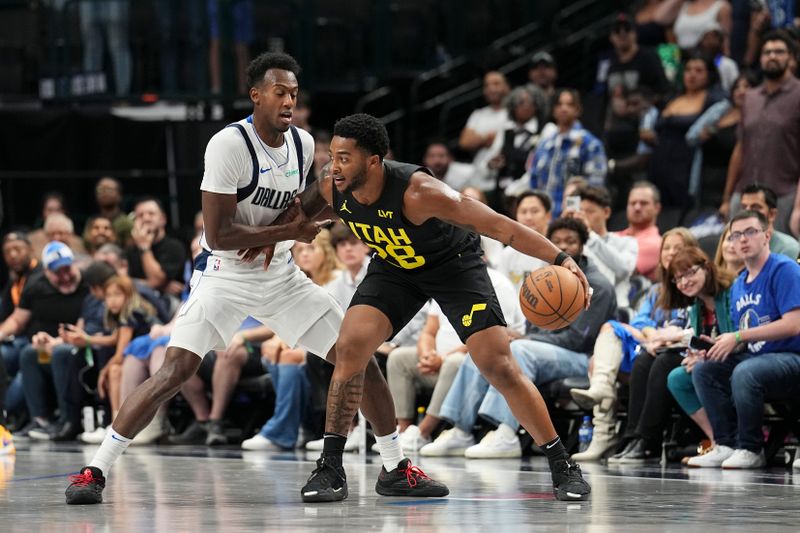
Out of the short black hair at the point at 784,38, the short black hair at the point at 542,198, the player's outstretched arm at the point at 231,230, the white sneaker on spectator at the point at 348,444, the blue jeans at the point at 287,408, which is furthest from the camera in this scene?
the short black hair at the point at 784,38

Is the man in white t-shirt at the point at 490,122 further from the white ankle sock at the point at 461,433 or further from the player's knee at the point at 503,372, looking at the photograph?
the player's knee at the point at 503,372

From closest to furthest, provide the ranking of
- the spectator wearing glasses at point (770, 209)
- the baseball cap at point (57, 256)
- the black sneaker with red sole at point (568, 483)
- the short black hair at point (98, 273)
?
the black sneaker with red sole at point (568, 483) → the spectator wearing glasses at point (770, 209) → the short black hair at point (98, 273) → the baseball cap at point (57, 256)

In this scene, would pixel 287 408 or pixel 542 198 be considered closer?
pixel 542 198

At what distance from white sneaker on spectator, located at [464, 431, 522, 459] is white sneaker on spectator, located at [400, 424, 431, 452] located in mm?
628

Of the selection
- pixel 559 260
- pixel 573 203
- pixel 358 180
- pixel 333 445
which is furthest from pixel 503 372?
pixel 573 203

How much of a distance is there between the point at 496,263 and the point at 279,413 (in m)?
2.03

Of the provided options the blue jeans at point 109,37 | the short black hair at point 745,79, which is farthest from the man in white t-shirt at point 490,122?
the blue jeans at point 109,37

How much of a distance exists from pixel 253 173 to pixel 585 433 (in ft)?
11.6

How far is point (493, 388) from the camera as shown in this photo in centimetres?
965

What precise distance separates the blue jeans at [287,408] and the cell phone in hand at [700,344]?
3276mm

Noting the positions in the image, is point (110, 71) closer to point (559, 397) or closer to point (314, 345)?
point (559, 397)

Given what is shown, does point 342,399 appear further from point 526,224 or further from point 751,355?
point 526,224

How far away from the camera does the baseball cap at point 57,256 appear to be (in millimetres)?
12320

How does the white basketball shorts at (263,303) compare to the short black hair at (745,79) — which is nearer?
the white basketball shorts at (263,303)
